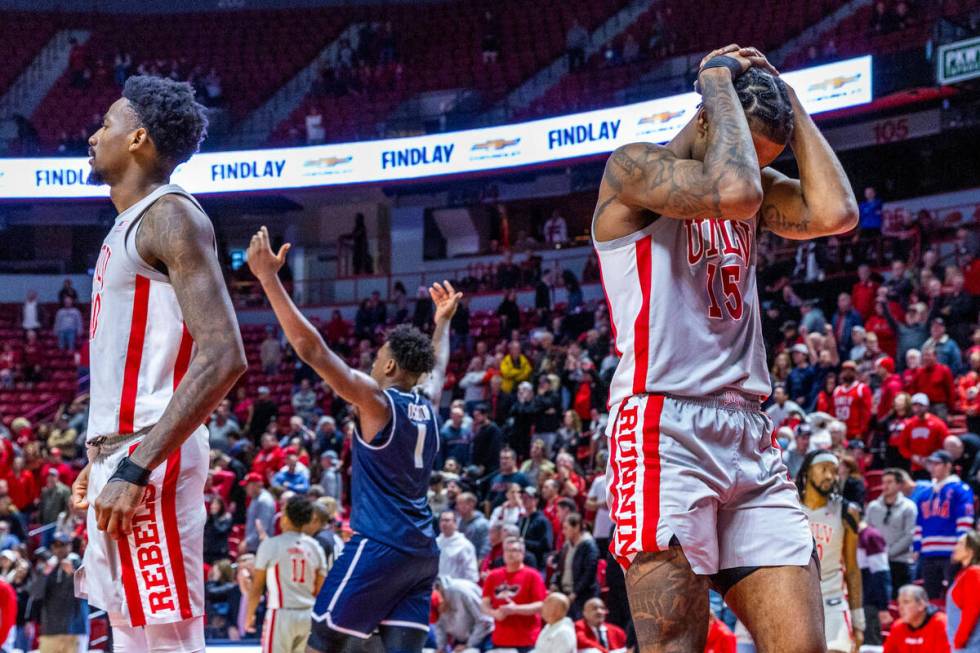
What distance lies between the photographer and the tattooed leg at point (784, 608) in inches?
138

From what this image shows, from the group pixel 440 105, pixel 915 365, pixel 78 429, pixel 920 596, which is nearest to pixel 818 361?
pixel 915 365

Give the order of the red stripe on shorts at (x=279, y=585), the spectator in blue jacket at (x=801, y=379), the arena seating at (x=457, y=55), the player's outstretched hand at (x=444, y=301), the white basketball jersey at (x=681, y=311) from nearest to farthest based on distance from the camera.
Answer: the white basketball jersey at (x=681, y=311)
the player's outstretched hand at (x=444, y=301)
the red stripe on shorts at (x=279, y=585)
the spectator in blue jacket at (x=801, y=379)
the arena seating at (x=457, y=55)

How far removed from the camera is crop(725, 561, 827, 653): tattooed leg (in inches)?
138

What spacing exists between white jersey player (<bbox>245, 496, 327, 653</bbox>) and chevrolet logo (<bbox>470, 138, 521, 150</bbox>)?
1605 cm

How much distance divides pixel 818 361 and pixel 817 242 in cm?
489

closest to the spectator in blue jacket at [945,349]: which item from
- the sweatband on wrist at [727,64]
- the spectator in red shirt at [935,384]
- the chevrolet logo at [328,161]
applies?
the spectator in red shirt at [935,384]

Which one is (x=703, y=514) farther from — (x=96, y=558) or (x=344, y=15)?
(x=344, y=15)

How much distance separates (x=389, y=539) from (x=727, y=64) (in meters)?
2.92

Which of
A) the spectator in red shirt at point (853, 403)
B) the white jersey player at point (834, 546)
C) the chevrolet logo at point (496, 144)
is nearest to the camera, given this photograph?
the white jersey player at point (834, 546)

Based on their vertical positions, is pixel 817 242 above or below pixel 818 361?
above

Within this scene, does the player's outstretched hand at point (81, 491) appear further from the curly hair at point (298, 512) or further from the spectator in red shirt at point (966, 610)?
the spectator in red shirt at point (966, 610)

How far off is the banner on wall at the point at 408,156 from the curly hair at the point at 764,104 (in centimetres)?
1766

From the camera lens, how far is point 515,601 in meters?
11.8

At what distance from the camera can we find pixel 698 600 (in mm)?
3529
